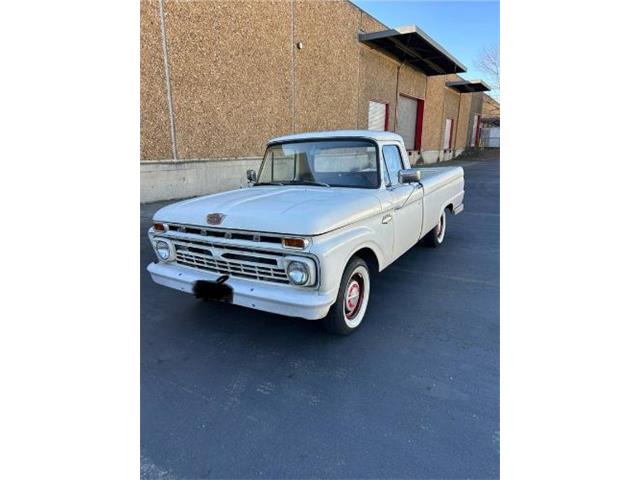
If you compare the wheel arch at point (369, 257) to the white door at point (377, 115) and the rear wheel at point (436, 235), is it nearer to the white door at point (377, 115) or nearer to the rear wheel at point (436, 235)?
the rear wheel at point (436, 235)

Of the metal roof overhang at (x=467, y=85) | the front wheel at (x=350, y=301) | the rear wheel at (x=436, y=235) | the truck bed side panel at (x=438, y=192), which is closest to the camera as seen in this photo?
the front wheel at (x=350, y=301)

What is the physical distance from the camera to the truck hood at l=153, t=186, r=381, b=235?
8.46 ft

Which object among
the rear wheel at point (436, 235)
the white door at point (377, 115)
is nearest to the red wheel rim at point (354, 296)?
the rear wheel at point (436, 235)

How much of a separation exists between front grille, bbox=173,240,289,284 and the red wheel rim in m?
0.71

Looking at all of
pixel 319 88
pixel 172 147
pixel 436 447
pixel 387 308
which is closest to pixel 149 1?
pixel 172 147

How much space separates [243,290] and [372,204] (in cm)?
135

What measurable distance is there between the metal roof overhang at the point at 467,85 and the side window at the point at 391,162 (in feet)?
86.5

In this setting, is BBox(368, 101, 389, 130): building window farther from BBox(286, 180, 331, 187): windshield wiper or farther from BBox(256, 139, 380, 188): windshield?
BBox(286, 180, 331, 187): windshield wiper

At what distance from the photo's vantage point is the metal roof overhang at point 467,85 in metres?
27.4

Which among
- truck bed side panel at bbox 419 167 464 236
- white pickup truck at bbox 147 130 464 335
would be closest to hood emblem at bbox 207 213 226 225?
white pickup truck at bbox 147 130 464 335

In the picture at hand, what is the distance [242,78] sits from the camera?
10.6 metres

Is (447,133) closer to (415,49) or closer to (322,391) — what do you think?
(415,49)

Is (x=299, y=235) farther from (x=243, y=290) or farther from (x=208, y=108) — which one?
(x=208, y=108)

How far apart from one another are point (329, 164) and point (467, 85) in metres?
29.1
